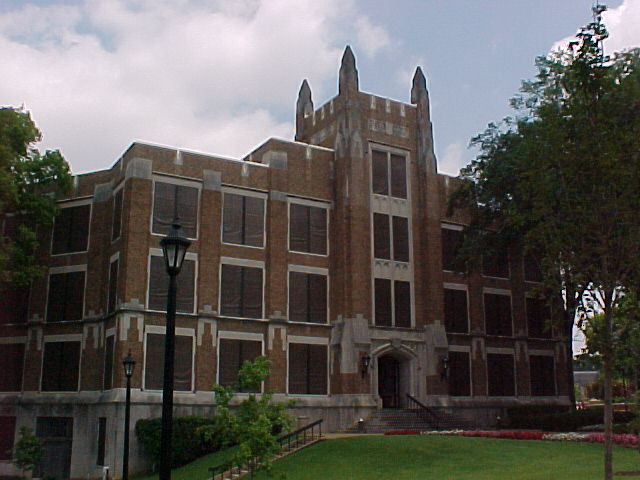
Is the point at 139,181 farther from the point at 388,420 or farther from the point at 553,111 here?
the point at 553,111

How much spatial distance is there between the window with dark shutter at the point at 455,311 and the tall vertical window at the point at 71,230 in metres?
19.8

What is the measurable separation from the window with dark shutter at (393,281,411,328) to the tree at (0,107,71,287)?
17.8 metres

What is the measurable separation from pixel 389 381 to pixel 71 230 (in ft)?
60.3

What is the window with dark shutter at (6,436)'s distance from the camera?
34094 millimetres

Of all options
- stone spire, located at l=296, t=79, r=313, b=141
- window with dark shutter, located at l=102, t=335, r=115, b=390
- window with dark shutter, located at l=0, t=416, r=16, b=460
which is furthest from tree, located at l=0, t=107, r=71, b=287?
stone spire, located at l=296, t=79, r=313, b=141

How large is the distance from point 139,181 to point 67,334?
8403 mm

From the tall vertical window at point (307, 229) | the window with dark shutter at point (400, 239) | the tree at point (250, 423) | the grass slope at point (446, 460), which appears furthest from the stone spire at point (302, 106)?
the tree at point (250, 423)

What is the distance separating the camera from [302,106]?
147ft

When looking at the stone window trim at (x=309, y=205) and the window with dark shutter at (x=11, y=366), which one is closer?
the window with dark shutter at (x=11, y=366)

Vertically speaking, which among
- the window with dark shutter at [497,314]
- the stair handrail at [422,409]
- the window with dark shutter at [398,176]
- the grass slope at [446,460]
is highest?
the window with dark shutter at [398,176]

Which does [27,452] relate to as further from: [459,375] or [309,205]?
[459,375]

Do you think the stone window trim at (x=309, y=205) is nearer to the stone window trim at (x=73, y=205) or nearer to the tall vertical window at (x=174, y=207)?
the tall vertical window at (x=174, y=207)

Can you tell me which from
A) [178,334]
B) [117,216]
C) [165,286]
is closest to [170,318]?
[178,334]

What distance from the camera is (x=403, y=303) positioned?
38.5 meters
